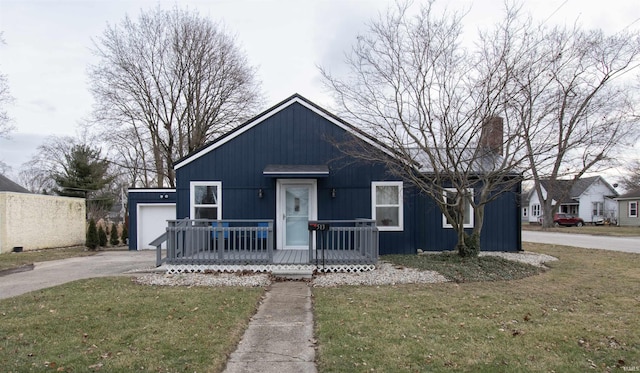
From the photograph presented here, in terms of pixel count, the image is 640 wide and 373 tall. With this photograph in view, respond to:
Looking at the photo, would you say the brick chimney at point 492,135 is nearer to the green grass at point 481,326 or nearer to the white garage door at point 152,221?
the green grass at point 481,326

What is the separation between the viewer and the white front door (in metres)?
11.2

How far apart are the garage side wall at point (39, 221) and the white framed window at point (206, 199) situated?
1019cm

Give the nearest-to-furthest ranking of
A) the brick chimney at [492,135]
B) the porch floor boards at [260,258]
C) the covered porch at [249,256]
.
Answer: the covered porch at [249,256] → the porch floor boards at [260,258] → the brick chimney at [492,135]

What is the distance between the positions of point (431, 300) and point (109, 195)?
36.3m

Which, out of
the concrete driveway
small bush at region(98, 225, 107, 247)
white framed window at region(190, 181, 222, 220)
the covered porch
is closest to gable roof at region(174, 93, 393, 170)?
white framed window at region(190, 181, 222, 220)

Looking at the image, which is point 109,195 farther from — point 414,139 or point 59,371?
point 59,371

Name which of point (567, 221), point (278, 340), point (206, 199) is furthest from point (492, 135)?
point (567, 221)

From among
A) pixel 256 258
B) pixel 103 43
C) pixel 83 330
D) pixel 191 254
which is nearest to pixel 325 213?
pixel 256 258

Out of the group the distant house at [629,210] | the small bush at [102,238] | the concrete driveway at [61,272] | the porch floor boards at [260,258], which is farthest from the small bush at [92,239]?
the distant house at [629,210]

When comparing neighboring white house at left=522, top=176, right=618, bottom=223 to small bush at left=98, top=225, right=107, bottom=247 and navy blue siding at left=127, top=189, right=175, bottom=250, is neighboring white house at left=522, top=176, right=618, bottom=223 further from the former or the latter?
small bush at left=98, top=225, right=107, bottom=247

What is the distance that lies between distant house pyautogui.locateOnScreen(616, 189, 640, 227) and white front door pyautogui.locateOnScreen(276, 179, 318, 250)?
38.7 meters

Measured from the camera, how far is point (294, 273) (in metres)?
8.79

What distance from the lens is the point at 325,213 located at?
37.0ft

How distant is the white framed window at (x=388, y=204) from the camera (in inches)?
448
